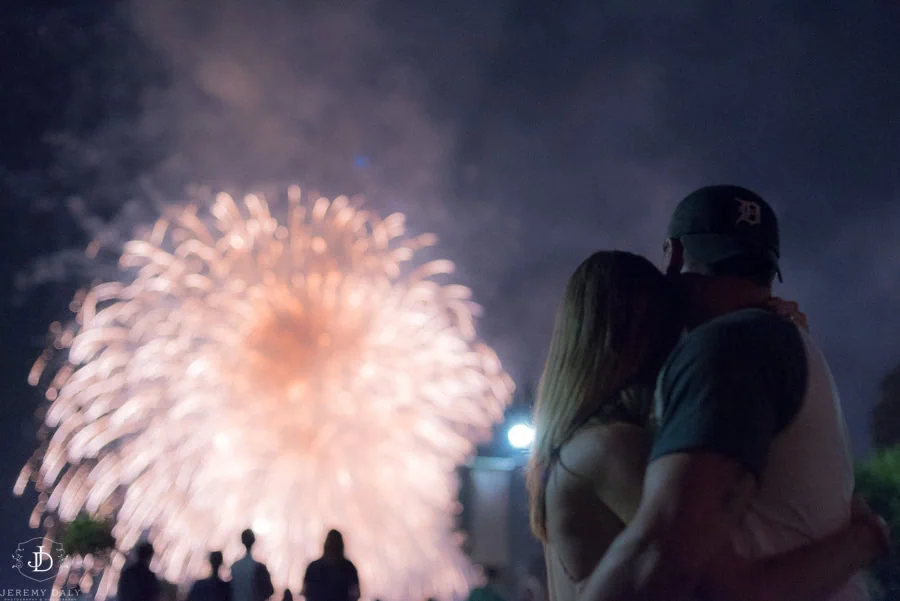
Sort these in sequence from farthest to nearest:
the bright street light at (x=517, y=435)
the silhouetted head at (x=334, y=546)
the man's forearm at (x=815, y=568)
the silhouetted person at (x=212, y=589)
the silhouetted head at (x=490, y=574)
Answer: the bright street light at (x=517, y=435)
the silhouetted head at (x=490, y=574)
the silhouetted person at (x=212, y=589)
the silhouetted head at (x=334, y=546)
the man's forearm at (x=815, y=568)

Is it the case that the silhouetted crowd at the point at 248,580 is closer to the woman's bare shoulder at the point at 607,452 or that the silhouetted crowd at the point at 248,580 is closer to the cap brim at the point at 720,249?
the woman's bare shoulder at the point at 607,452

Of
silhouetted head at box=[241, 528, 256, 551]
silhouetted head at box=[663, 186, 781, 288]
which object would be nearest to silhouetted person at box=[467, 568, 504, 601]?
silhouetted head at box=[241, 528, 256, 551]

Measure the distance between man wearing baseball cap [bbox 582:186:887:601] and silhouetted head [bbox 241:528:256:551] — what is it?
26.5 ft

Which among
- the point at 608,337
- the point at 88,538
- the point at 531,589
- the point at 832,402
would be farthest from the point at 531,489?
the point at 88,538

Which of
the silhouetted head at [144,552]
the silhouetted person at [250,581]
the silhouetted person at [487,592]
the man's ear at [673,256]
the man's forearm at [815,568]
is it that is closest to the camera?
the man's forearm at [815,568]

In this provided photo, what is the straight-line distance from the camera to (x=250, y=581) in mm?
8977

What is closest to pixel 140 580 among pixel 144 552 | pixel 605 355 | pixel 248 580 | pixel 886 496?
pixel 144 552

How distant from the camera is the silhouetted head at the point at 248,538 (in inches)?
366

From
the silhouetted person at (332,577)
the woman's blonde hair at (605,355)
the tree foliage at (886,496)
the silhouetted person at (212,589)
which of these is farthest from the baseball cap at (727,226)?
the tree foliage at (886,496)

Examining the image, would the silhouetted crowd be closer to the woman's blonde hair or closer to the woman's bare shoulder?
the woman's blonde hair

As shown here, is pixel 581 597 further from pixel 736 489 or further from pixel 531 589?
pixel 531 589

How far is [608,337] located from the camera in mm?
2258

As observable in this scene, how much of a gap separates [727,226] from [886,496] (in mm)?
36903

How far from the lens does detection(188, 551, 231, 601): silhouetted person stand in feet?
27.7
